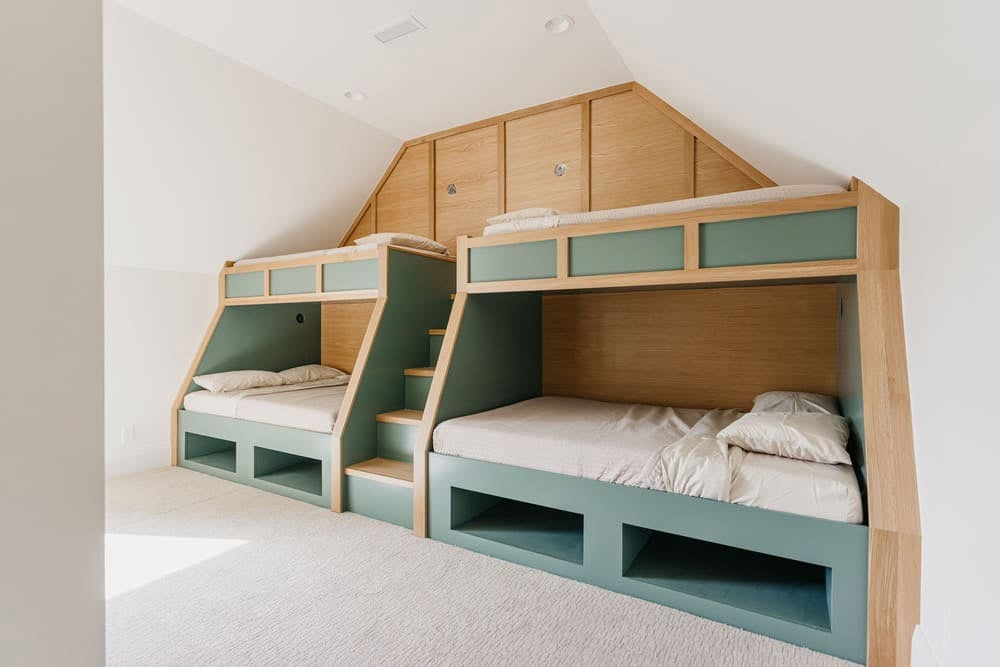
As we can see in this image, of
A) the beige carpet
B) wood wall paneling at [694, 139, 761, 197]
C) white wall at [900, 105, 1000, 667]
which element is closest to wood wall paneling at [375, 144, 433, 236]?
wood wall paneling at [694, 139, 761, 197]

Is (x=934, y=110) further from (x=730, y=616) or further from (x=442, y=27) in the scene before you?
(x=442, y=27)

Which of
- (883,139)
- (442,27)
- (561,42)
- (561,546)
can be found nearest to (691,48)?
(883,139)

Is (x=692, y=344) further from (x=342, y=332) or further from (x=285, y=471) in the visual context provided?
(x=342, y=332)

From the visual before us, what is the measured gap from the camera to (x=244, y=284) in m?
3.50

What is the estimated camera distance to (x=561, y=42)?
2.57 m

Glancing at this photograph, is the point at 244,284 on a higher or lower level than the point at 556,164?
lower

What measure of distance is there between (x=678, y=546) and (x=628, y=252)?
1.29 meters

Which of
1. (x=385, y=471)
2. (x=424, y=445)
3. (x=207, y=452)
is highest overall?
(x=424, y=445)

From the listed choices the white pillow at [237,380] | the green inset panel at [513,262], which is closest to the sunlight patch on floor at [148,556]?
the white pillow at [237,380]

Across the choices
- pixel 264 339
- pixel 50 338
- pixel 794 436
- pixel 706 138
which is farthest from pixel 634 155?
pixel 264 339

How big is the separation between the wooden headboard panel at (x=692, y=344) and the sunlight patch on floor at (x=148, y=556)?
2015 millimetres

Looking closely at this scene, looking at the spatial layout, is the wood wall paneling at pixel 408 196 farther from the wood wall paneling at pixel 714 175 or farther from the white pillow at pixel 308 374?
the wood wall paneling at pixel 714 175

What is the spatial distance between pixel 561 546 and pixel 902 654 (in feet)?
3.72

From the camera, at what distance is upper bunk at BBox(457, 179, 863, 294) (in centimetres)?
169
